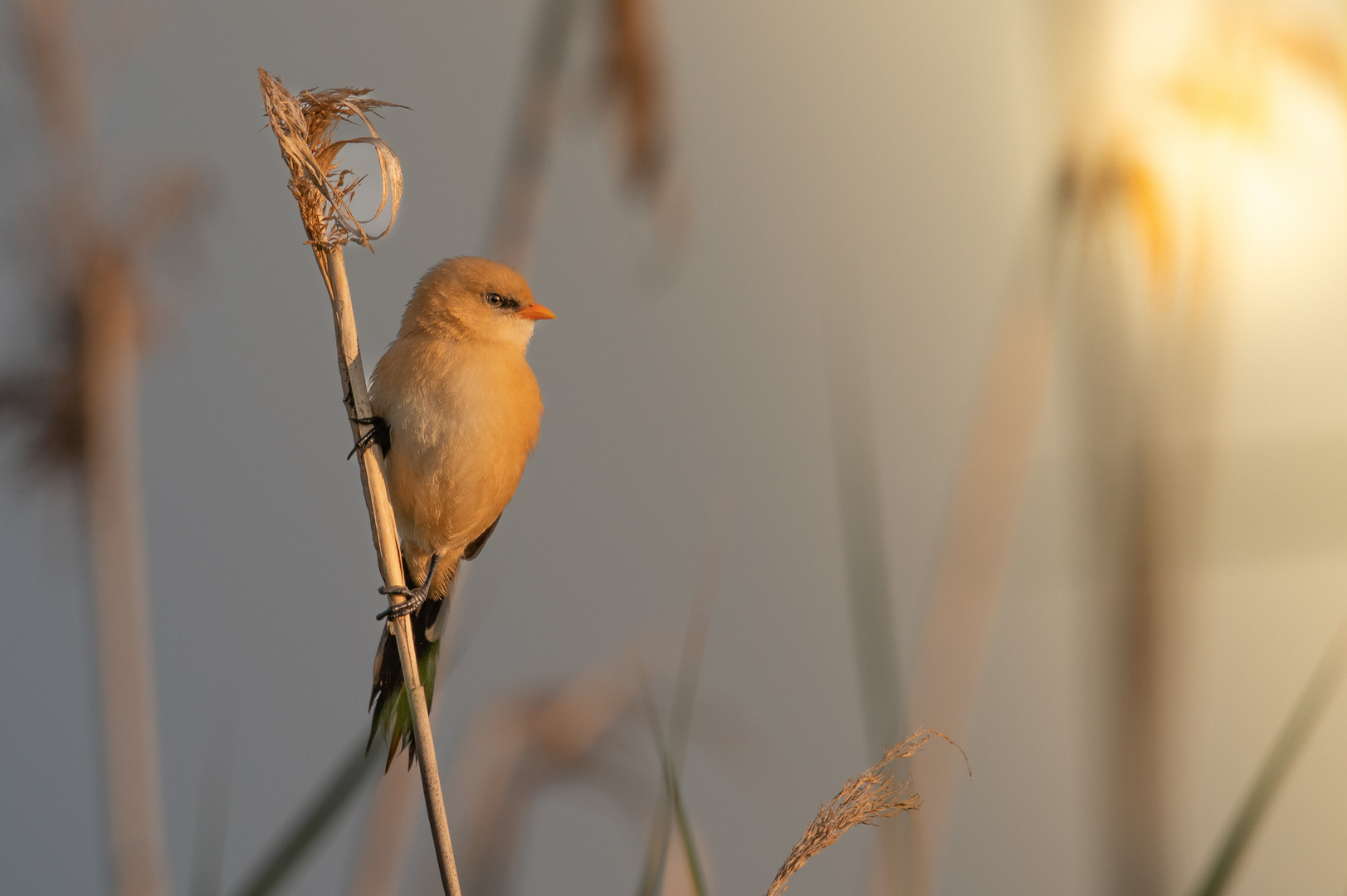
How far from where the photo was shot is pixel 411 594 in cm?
164

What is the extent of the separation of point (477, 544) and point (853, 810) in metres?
1.25

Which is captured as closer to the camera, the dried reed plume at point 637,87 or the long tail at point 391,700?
the long tail at point 391,700

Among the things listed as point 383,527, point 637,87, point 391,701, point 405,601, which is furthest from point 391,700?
point 637,87

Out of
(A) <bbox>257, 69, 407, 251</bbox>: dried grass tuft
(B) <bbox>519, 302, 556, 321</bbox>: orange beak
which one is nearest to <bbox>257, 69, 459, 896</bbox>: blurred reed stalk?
(A) <bbox>257, 69, 407, 251</bbox>: dried grass tuft

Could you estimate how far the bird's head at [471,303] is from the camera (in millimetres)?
1864

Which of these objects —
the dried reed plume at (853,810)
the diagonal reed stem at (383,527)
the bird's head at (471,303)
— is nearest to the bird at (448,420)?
the bird's head at (471,303)

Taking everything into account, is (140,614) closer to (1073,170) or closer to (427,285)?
(427,285)

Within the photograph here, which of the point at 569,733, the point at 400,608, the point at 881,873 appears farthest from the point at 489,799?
the point at 881,873

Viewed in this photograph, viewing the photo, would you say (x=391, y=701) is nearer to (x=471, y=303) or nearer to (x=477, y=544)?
(x=477, y=544)

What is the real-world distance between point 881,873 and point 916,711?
0.29 metres

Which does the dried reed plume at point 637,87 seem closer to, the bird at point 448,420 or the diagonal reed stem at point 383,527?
the bird at point 448,420

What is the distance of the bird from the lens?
5.65 feet

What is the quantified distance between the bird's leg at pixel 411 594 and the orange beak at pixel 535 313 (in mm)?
561

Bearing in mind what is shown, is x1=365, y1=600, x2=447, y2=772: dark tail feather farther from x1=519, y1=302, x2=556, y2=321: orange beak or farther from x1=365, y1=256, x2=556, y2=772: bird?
x1=519, y1=302, x2=556, y2=321: orange beak
